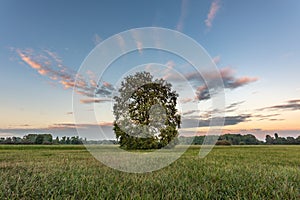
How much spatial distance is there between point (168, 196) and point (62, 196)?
141 cm

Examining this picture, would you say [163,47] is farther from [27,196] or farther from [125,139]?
[125,139]

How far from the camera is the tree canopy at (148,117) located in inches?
625

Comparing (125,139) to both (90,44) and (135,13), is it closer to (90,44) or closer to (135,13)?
(90,44)

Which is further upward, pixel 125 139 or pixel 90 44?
pixel 90 44

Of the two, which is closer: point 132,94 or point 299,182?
point 299,182

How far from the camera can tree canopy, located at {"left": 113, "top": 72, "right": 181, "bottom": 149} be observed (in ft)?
52.1

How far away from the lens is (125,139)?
18.2 m

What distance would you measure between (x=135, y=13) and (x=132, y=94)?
250 inches

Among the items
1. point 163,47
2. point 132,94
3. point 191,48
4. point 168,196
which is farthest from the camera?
point 132,94

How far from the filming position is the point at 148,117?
16344 mm

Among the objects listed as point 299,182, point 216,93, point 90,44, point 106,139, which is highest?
point 90,44

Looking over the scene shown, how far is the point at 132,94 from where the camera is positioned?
55.4ft

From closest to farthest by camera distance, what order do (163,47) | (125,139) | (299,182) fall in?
(299,182) → (163,47) → (125,139)

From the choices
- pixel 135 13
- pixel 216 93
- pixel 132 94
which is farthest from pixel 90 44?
pixel 216 93
